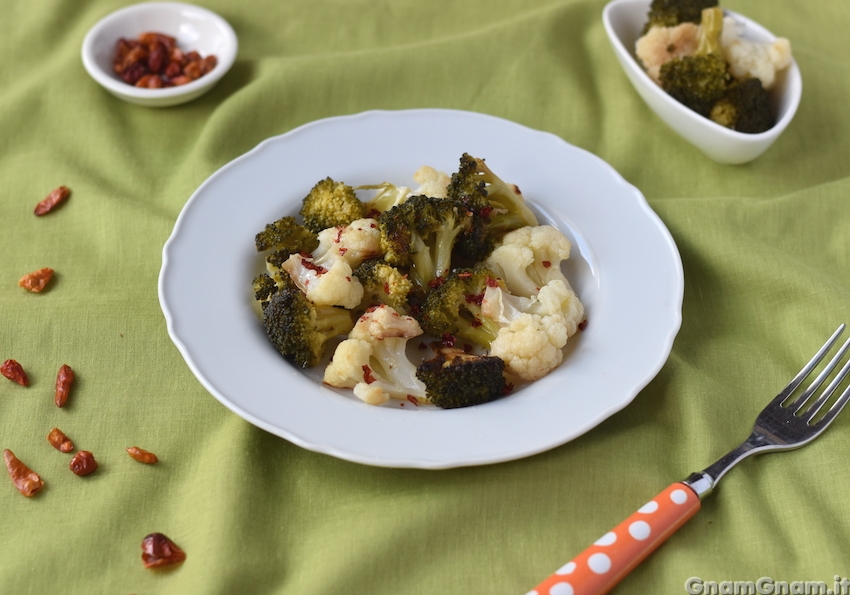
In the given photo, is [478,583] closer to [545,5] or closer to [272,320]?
[272,320]

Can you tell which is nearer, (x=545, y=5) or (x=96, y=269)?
(x=96, y=269)

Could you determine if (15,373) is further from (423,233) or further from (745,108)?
(745,108)

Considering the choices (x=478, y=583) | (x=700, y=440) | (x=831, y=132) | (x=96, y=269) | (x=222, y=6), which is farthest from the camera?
(x=222, y=6)

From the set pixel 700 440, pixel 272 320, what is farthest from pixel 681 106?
pixel 272 320

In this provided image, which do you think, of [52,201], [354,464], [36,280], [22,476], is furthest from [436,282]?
[52,201]

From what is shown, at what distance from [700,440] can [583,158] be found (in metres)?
1.27

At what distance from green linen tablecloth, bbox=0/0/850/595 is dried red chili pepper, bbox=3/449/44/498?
3 cm

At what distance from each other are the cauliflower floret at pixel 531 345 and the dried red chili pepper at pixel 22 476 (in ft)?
4.76

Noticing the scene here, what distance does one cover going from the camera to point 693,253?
318 centimetres

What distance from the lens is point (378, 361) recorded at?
8.68ft

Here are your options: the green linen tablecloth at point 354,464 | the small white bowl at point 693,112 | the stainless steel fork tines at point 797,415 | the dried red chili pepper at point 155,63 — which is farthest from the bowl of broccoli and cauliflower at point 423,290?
the dried red chili pepper at point 155,63

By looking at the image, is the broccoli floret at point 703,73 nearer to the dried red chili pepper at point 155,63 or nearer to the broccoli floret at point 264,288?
the broccoli floret at point 264,288

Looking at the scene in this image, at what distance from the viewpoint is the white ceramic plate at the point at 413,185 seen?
2.36 metres

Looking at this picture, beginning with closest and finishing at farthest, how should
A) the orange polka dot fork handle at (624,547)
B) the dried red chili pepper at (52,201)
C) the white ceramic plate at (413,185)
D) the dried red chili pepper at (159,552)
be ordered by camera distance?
the orange polka dot fork handle at (624,547) < the dried red chili pepper at (159,552) < the white ceramic plate at (413,185) < the dried red chili pepper at (52,201)
